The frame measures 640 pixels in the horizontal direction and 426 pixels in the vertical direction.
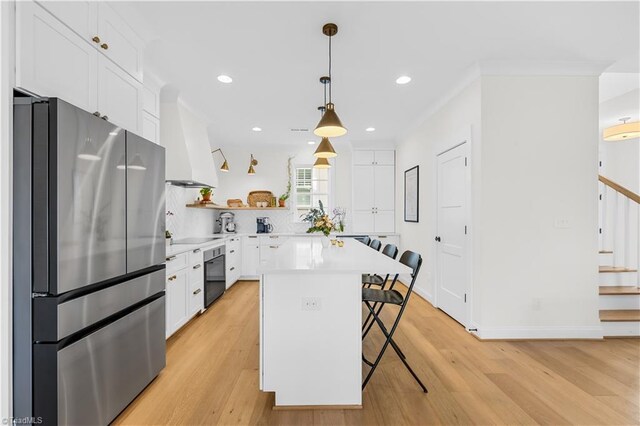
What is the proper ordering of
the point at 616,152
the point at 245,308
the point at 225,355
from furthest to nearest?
the point at 616,152 < the point at 245,308 < the point at 225,355

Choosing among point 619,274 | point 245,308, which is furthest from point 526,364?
point 245,308

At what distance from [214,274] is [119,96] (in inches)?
102

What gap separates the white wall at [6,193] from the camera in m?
1.32

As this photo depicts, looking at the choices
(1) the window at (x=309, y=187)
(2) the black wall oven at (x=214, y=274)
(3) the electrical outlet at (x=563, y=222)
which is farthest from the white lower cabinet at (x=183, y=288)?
(3) the electrical outlet at (x=563, y=222)

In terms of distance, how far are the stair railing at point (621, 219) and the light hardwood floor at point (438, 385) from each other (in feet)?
3.50

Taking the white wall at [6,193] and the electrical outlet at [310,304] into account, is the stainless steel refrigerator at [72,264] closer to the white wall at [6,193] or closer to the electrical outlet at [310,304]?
the white wall at [6,193]

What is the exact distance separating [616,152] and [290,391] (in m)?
6.07

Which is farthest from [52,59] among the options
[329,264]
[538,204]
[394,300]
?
[538,204]

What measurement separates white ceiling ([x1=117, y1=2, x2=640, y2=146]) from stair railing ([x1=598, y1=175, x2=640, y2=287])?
1.34 meters

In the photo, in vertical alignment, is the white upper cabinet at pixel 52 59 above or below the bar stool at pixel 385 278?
above

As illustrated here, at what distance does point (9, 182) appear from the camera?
1.35 metres

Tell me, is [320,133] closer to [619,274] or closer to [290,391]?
[290,391]

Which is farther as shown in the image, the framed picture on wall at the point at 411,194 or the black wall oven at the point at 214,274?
the framed picture on wall at the point at 411,194

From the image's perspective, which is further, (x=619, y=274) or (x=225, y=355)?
(x=619, y=274)
